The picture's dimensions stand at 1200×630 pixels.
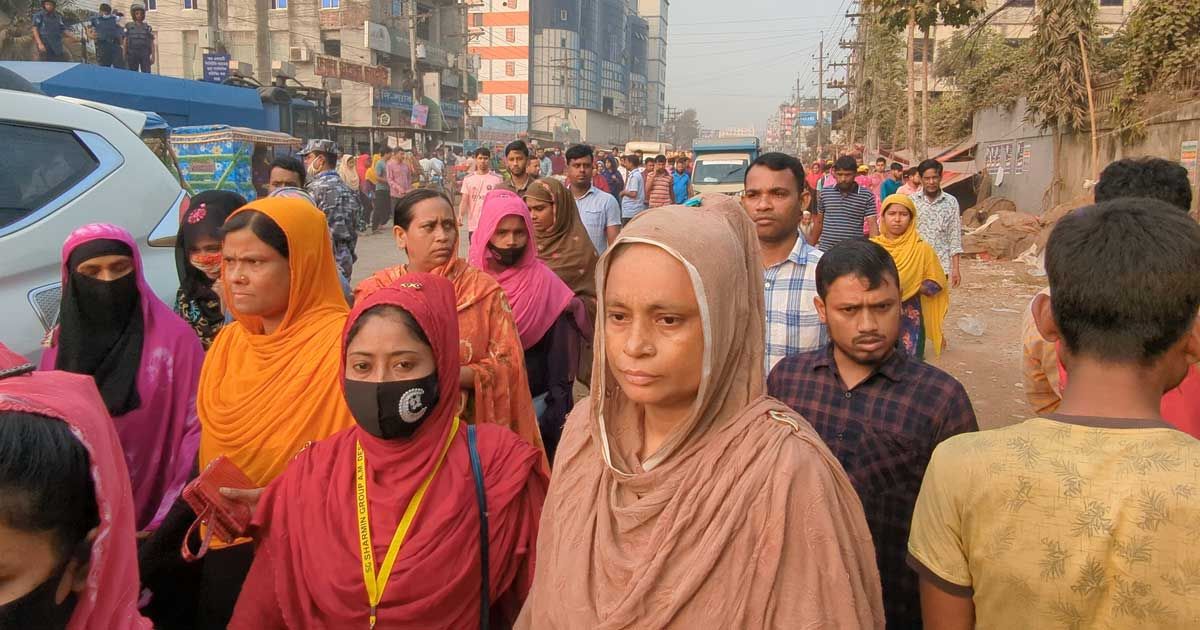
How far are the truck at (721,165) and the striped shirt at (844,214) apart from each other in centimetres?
1066

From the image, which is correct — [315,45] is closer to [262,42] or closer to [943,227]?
[262,42]

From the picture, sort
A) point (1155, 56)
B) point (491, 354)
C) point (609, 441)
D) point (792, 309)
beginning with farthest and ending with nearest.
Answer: point (1155, 56) → point (792, 309) → point (491, 354) → point (609, 441)

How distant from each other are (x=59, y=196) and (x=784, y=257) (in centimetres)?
363

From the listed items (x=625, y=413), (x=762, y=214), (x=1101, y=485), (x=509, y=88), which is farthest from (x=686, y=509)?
(x=509, y=88)

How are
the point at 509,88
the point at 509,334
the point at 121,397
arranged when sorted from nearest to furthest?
the point at 121,397 < the point at 509,334 < the point at 509,88

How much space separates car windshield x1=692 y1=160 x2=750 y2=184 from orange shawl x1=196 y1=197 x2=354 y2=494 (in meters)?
17.3

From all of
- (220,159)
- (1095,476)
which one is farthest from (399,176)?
(1095,476)

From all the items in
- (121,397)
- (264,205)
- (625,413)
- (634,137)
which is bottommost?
(121,397)

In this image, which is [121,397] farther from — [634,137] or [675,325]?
[634,137]

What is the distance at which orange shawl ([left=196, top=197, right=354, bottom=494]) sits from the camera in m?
2.68

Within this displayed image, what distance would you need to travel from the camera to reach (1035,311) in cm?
178

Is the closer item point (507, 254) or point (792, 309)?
point (792, 309)

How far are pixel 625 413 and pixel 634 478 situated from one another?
19 centimetres

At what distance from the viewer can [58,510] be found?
1240 mm
